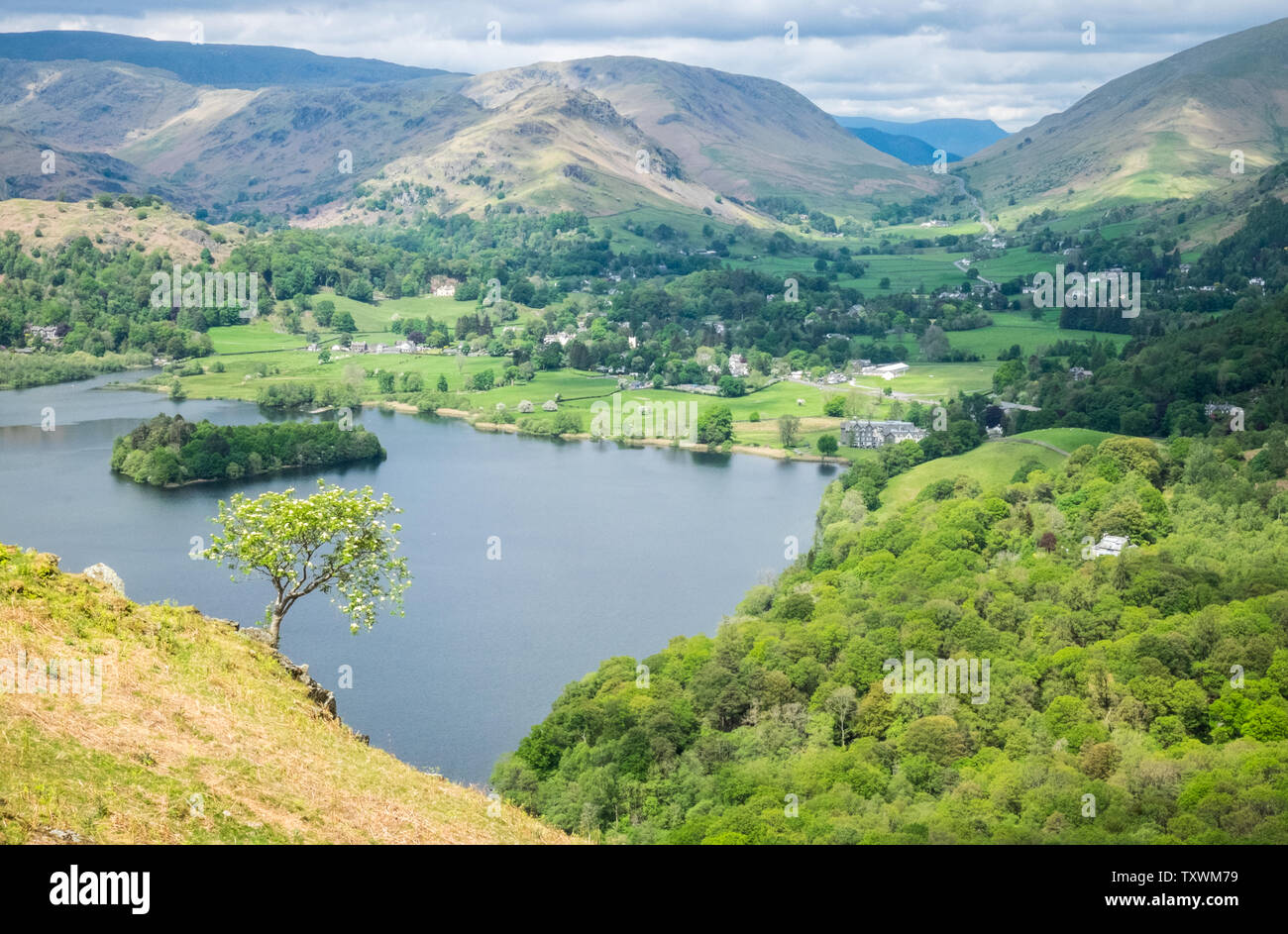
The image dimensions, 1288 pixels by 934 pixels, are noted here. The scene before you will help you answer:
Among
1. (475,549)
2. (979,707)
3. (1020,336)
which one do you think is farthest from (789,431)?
(979,707)

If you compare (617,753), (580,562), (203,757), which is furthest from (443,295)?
(203,757)

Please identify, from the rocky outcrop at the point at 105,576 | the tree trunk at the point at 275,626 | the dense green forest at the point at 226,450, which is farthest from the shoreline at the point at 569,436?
the rocky outcrop at the point at 105,576

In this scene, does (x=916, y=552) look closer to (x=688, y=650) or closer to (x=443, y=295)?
(x=688, y=650)

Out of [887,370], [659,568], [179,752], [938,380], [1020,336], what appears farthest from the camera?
[1020,336]

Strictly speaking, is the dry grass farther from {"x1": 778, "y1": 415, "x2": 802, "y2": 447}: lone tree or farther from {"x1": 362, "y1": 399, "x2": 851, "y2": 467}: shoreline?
{"x1": 778, "y1": 415, "x2": 802, "y2": 447}: lone tree

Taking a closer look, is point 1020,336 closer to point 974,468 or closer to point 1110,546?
point 974,468
